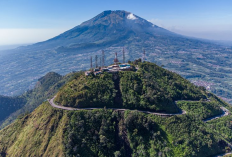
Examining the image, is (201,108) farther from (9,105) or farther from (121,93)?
(9,105)

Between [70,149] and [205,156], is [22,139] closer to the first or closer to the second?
[70,149]

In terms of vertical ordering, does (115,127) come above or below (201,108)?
above

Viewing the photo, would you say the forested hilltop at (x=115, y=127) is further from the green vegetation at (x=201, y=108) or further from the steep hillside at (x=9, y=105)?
the steep hillside at (x=9, y=105)

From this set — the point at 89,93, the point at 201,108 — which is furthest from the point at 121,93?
the point at 201,108

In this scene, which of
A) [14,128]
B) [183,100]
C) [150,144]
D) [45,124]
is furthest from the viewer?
[183,100]

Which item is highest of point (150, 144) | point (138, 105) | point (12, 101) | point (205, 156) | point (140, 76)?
point (140, 76)

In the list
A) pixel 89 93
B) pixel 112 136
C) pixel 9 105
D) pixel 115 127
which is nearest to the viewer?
pixel 112 136

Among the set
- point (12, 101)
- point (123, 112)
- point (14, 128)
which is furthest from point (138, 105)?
point (12, 101)
